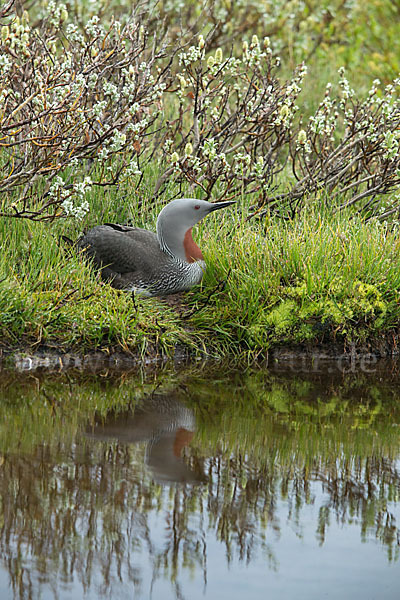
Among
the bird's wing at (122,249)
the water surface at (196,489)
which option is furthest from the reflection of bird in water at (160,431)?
the bird's wing at (122,249)

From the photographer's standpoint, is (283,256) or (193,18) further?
(193,18)

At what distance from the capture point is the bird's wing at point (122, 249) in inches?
256

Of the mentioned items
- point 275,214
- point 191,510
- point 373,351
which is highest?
point 275,214

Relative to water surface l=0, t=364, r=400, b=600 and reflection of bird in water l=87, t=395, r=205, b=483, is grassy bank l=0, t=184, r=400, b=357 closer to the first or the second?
water surface l=0, t=364, r=400, b=600

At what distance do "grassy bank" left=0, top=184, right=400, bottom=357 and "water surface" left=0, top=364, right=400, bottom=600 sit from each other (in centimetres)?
52

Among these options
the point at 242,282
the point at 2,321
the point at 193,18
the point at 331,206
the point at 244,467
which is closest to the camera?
the point at 244,467

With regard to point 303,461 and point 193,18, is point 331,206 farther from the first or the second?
point 193,18

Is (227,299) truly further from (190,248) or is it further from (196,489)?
(196,489)

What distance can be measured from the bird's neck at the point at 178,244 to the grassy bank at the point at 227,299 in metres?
0.35

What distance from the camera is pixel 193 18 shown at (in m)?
13.1

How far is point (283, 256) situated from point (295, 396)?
60.0 inches

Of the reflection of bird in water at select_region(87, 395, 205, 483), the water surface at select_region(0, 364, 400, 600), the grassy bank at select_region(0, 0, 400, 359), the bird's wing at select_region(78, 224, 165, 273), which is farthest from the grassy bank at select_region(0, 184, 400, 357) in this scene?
the reflection of bird in water at select_region(87, 395, 205, 483)

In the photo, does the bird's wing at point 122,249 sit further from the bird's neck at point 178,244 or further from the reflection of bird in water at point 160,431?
the reflection of bird in water at point 160,431

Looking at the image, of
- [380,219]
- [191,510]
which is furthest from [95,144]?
[191,510]
